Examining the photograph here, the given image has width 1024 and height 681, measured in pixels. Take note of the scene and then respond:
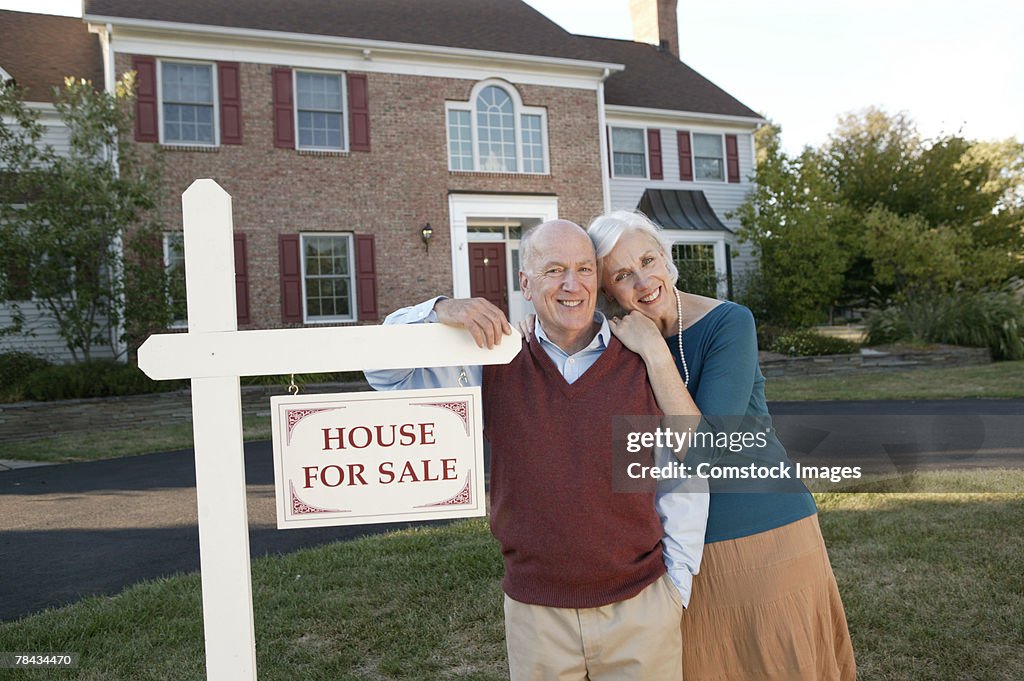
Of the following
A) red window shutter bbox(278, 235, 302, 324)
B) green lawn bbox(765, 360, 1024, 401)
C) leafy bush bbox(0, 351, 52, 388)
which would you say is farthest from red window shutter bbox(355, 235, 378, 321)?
green lawn bbox(765, 360, 1024, 401)

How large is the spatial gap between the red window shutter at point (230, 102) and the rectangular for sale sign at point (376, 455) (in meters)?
14.4

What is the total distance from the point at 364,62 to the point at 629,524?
15.5 metres

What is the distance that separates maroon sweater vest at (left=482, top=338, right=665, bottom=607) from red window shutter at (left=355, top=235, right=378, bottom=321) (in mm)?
13942

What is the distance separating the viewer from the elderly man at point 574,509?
1.81 metres

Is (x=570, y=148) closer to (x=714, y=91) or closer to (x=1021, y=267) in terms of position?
(x=714, y=91)

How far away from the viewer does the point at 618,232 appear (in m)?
2.07

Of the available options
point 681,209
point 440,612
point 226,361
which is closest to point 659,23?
point 681,209

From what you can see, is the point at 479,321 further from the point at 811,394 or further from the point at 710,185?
the point at 710,185

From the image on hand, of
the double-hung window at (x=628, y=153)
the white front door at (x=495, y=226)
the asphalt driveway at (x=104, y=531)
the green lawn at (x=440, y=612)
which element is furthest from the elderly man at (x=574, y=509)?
the double-hung window at (x=628, y=153)

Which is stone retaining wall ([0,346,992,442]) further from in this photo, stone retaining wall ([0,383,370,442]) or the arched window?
the arched window

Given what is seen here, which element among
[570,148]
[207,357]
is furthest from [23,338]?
[207,357]

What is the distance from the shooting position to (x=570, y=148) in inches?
690

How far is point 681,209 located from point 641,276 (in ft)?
60.1

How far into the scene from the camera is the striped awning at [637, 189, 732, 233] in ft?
63.2
